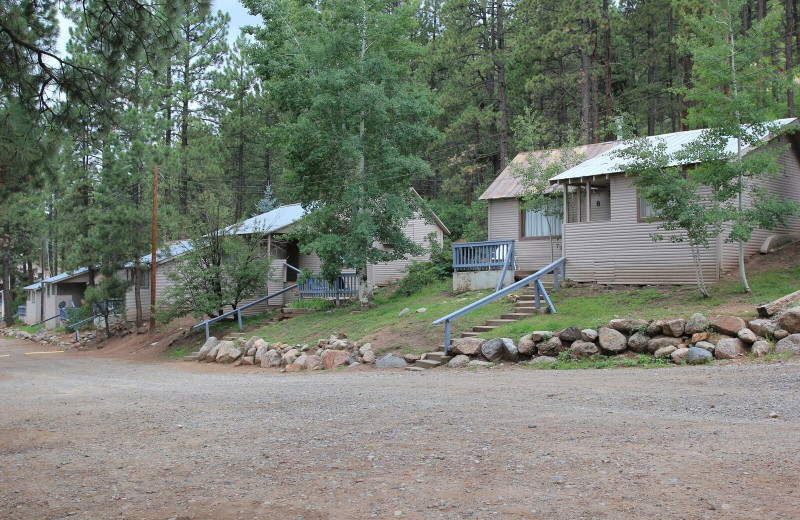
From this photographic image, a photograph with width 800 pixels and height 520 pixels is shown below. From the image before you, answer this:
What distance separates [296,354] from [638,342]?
366 inches

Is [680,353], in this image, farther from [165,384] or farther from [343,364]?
[165,384]

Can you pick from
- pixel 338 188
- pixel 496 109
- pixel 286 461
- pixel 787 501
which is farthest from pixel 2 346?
pixel 787 501

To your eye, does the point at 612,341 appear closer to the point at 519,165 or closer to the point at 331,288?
the point at 519,165

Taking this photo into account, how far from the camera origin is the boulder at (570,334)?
44.4ft

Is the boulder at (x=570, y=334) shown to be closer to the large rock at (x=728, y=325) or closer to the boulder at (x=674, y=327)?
the boulder at (x=674, y=327)

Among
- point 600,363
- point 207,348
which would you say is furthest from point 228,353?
point 600,363

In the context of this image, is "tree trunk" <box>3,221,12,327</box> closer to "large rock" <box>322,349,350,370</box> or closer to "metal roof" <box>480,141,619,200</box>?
"metal roof" <box>480,141,619,200</box>

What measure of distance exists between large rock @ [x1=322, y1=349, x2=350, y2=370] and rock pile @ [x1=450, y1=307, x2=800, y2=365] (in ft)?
11.4

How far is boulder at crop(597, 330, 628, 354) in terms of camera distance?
13.0m

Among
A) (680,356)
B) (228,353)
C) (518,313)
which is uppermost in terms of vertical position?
(518,313)

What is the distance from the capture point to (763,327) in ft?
39.2

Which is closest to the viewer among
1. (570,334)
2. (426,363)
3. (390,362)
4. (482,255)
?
(570,334)

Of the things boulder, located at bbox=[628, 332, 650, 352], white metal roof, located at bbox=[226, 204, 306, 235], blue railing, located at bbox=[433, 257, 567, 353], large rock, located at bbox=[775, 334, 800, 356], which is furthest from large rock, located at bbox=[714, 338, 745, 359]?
white metal roof, located at bbox=[226, 204, 306, 235]

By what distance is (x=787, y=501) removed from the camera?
182 inches
